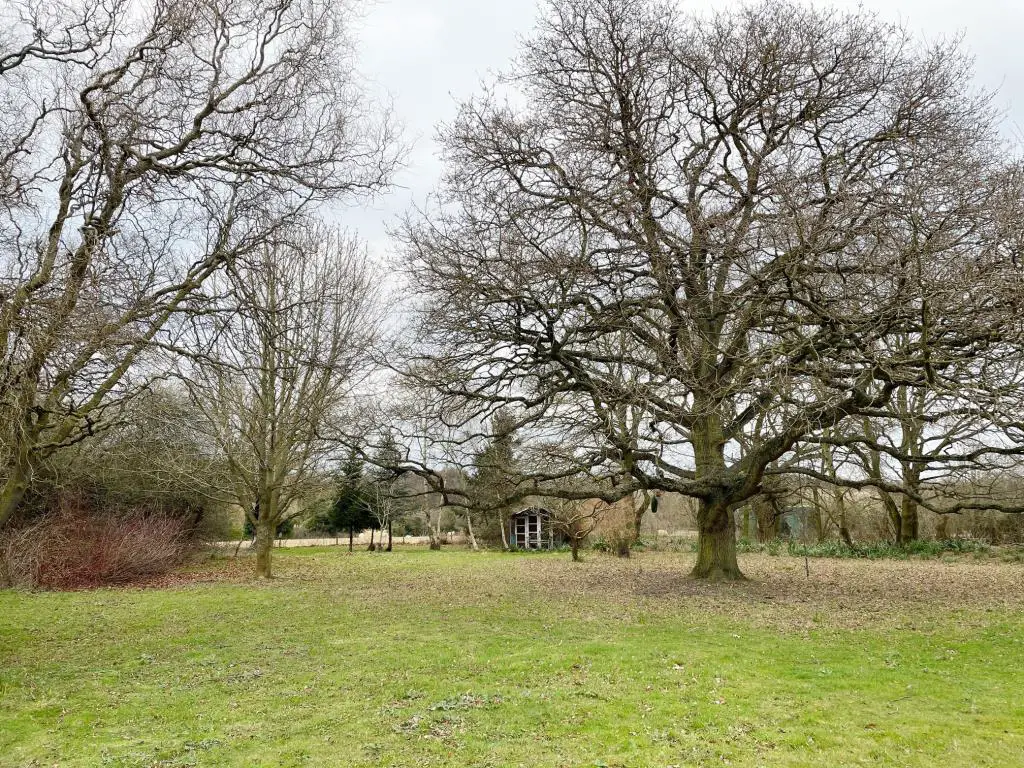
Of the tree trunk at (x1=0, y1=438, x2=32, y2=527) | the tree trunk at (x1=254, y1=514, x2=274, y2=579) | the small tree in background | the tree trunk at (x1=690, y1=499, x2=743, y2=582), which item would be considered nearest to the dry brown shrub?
the tree trunk at (x1=254, y1=514, x2=274, y2=579)

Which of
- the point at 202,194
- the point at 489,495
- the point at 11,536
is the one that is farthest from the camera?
the point at 11,536

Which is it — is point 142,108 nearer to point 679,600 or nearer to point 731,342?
point 731,342

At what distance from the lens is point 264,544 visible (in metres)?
19.8

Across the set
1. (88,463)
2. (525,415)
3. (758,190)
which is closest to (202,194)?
(525,415)

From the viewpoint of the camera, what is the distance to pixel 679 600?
478 inches

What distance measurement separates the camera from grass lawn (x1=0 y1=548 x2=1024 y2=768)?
16.5 ft

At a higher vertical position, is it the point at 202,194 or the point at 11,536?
the point at 202,194

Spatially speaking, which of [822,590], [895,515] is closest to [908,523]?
[895,515]

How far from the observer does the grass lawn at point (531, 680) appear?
5035 millimetres

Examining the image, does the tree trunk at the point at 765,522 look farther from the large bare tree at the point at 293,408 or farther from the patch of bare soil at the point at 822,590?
the large bare tree at the point at 293,408

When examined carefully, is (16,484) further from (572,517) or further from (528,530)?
(528,530)

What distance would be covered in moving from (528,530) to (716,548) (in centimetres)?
2511

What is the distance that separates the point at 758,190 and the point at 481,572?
13.4 metres

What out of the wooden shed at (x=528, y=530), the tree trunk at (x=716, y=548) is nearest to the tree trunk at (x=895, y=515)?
the tree trunk at (x=716, y=548)
